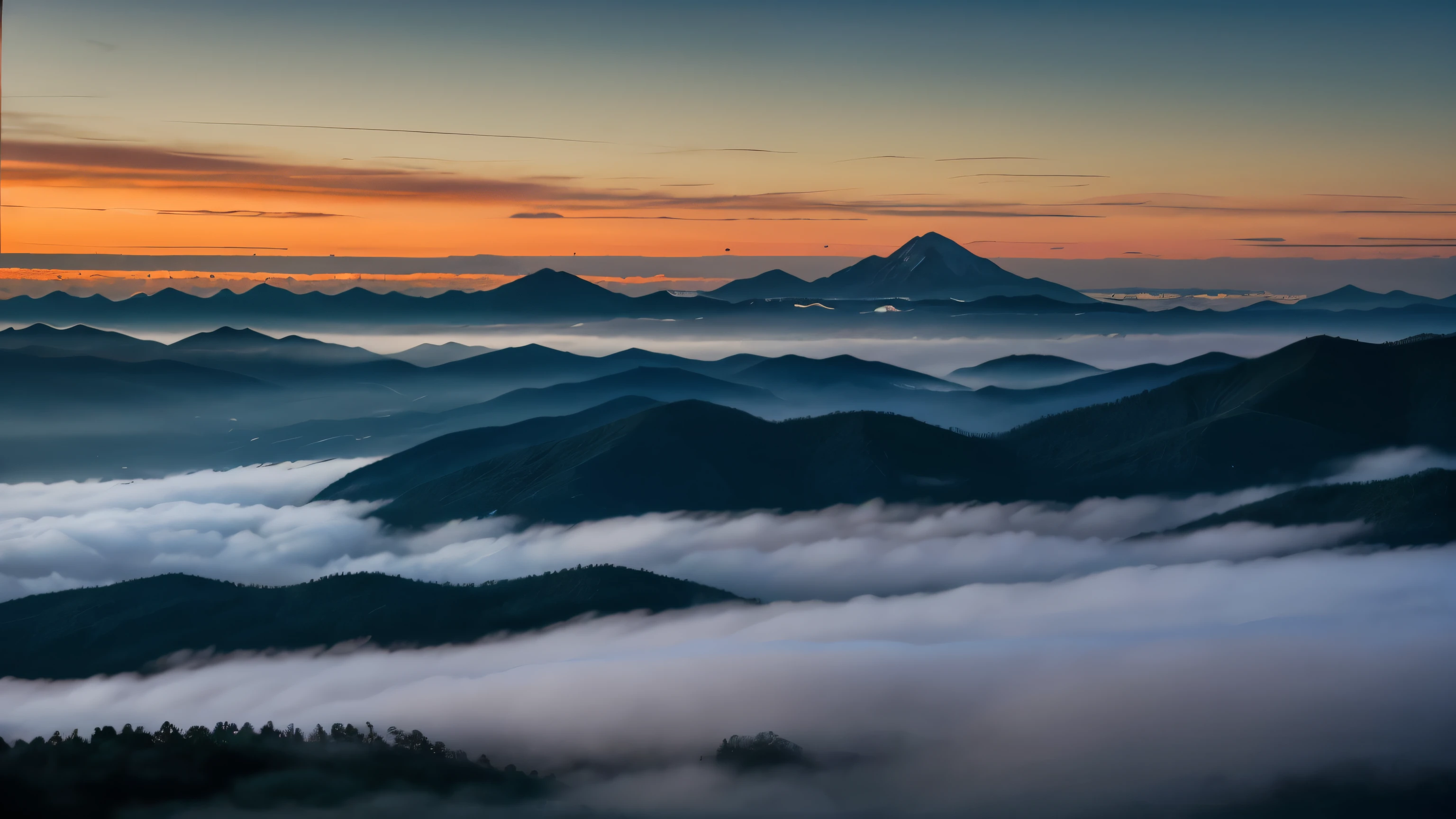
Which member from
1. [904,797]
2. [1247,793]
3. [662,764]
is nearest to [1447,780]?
→ [1247,793]

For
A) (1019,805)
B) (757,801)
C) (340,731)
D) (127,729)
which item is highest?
(127,729)

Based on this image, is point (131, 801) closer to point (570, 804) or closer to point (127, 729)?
point (127, 729)

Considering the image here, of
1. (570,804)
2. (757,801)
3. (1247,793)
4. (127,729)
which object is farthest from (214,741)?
(1247,793)

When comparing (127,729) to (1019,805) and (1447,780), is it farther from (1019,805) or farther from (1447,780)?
(1447,780)

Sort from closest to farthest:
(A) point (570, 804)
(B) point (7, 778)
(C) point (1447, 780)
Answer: (B) point (7, 778) → (A) point (570, 804) → (C) point (1447, 780)

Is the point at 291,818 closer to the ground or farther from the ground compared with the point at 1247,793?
farther from the ground

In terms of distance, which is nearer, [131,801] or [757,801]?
[131,801]

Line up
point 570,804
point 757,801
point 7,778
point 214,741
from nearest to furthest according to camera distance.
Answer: point 7,778
point 214,741
point 570,804
point 757,801

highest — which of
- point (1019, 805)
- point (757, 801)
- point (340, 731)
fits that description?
point (340, 731)

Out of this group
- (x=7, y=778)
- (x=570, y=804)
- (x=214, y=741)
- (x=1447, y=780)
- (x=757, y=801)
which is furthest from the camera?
(x=1447, y=780)
